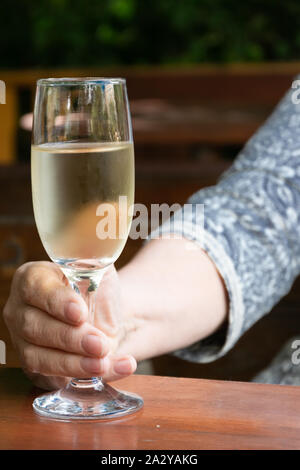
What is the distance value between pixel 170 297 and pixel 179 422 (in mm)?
390

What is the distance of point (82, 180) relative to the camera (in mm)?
712

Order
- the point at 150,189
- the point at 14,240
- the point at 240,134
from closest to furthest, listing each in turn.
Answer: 1. the point at 14,240
2. the point at 150,189
3. the point at 240,134

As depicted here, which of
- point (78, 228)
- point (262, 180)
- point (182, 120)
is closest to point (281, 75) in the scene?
point (182, 120)

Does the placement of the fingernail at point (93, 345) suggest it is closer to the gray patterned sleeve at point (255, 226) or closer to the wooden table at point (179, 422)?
the wooden table at point (179, 422)

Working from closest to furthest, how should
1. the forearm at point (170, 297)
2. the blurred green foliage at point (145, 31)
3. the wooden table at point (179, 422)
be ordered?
the wooden table at point (179, 422), the forearm at point (170, 297), the blurred green foliage at point (145, 31)

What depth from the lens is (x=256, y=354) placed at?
1.79 m

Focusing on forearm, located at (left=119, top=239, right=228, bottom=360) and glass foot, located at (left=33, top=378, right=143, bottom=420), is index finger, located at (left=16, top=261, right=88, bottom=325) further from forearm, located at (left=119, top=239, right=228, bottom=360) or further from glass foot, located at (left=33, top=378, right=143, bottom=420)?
forearm, located at (left=119, top=239, right=228, bottom=360)

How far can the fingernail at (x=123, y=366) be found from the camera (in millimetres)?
743

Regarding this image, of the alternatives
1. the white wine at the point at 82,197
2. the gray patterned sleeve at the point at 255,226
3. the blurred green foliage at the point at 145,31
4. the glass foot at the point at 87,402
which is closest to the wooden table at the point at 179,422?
the glass foot at the point at 87,402

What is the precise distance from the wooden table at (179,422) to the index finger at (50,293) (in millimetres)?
86

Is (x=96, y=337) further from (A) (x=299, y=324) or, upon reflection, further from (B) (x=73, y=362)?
(A) (x=299, y=324)

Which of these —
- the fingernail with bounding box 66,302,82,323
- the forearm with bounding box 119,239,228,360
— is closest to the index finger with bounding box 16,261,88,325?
the fingernail with bounding box 66,302,82,323

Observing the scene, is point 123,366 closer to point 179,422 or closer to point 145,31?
point 179,422

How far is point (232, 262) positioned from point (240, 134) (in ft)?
6.96
